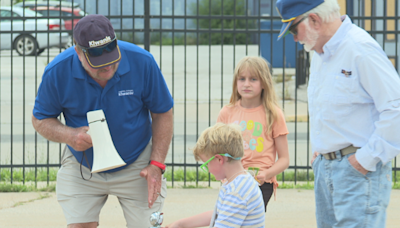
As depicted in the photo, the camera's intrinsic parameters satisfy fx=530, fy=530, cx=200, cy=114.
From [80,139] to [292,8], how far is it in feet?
4.56

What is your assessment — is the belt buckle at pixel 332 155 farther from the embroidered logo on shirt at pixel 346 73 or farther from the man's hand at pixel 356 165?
the embroidered logo on shirt at pixel 346 73

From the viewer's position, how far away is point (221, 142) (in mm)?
2490

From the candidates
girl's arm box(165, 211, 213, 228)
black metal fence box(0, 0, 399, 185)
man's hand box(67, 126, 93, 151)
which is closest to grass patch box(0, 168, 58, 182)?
black metal fence box(0, 0, 399, 185)

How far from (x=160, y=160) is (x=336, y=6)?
141 centimetres

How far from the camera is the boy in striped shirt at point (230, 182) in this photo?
2.42 meters

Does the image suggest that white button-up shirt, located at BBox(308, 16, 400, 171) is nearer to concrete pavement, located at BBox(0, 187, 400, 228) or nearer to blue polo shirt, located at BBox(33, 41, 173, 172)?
blue polo shirt, located at BBox(33, 41, 173, 172)

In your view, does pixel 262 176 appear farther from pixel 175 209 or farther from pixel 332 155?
pixel 175 209

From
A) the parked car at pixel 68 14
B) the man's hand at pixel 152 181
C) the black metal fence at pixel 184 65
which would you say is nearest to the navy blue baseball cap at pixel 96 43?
the man's hand at pixel 152 181

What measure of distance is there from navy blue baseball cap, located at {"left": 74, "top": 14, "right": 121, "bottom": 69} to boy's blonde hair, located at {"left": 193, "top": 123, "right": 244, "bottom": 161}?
751 mm

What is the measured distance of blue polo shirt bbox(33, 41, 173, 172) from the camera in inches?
122

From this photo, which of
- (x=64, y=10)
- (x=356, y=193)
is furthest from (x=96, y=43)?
(x=64, y=10)

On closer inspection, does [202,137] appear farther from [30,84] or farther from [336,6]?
[30,84]

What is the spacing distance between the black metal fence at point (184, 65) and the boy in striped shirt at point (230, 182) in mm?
3079

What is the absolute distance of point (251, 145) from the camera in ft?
11.4
